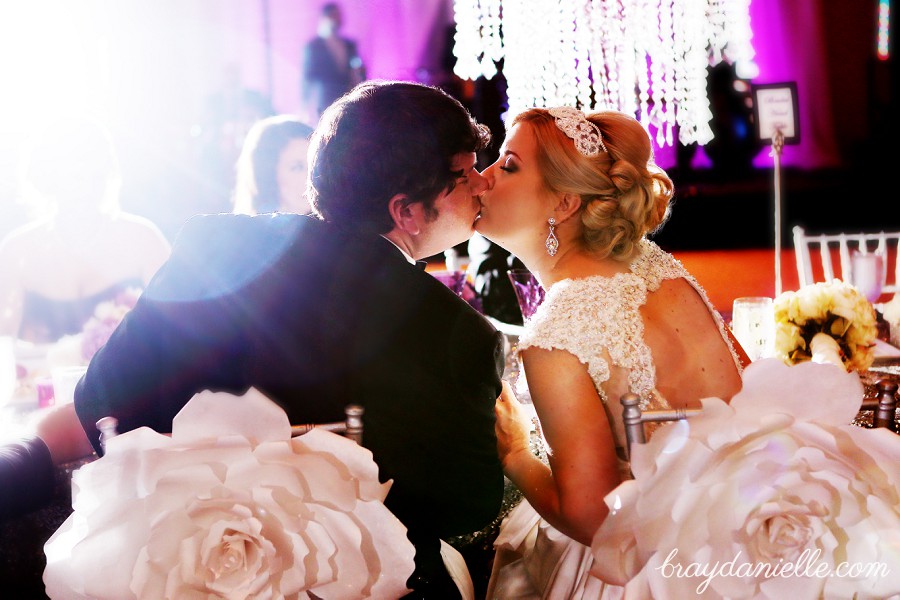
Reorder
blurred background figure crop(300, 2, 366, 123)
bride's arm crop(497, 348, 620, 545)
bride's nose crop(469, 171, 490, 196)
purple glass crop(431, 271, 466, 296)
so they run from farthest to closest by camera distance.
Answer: blurred background figure crop(300, 2, 366, 123), purple glass crop(431, 271, 466, 296), bride's nose crop(469, 171, 490, 196), bride's arm crop(497, 348, 620, 545)

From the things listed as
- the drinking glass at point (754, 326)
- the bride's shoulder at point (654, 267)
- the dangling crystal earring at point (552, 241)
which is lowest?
the drinking glass at point (754, 326)

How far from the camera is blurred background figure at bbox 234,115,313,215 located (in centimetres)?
321

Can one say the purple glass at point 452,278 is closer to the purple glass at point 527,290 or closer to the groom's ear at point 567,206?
the purple glass at point 527,290

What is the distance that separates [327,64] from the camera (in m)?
6.95

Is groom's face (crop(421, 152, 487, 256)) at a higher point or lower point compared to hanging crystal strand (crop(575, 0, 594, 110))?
lower

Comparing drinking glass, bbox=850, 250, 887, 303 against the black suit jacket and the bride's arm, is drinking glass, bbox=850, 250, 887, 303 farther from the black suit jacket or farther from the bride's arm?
the black suit jacket

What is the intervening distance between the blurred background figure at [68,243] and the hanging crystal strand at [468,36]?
1672mm

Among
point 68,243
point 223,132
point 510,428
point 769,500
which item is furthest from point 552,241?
point 223,132

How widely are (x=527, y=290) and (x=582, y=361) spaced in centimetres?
78

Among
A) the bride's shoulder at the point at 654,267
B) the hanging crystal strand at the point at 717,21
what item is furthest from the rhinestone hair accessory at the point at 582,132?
the hanging crystal strand at the point at 717,21

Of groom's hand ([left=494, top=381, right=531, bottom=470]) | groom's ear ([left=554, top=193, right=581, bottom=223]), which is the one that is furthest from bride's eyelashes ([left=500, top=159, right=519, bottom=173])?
groom's hand ([left=494, top=381, right=531, bottom=470])

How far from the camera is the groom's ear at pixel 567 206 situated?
70.2 inches

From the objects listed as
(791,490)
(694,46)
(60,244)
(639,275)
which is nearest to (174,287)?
(791,490)
